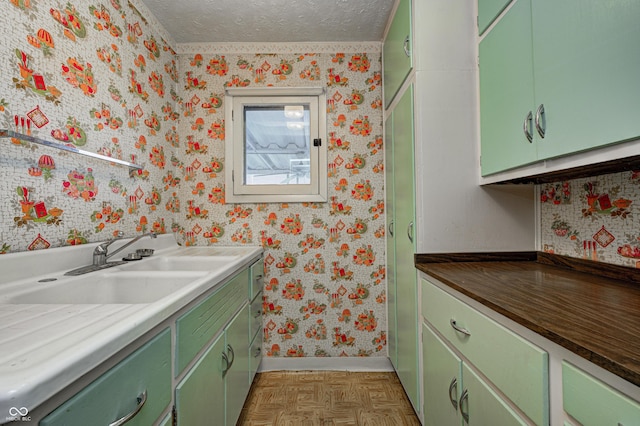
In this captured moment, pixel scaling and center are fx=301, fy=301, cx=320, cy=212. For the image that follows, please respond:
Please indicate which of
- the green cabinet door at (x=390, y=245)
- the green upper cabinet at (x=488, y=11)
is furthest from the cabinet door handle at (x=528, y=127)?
the green cabinet door at (x=390, y=245)

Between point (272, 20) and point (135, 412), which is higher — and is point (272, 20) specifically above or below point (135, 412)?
above

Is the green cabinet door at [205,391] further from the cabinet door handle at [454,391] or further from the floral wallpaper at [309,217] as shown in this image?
the floral wallpaper at [309,217]

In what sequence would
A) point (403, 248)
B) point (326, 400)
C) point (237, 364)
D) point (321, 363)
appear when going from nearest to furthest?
1. point (237, 364)
2. point (403, 248)
3. point (326, 400)
4. point (321, 363)

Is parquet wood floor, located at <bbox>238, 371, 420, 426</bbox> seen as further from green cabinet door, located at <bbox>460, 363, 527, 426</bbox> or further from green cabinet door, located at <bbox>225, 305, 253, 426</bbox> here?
green cabinet door, located at <bbox>460, 363, 527, 426</bbox>

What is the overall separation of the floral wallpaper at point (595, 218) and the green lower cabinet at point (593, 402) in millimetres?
759

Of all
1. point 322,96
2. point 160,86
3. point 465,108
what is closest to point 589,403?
point 465,108

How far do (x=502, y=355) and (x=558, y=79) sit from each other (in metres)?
0.85

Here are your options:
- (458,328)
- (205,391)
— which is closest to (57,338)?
(205,391)

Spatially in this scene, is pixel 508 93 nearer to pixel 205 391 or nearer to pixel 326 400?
pixel 205 391

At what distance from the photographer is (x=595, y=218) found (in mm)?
1199

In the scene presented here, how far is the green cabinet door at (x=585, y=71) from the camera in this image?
744 mm

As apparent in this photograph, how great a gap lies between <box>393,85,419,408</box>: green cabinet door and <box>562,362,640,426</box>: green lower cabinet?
892 millimetres

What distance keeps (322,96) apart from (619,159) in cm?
179

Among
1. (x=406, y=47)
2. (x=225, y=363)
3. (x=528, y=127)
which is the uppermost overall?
(x=406, y=47)
